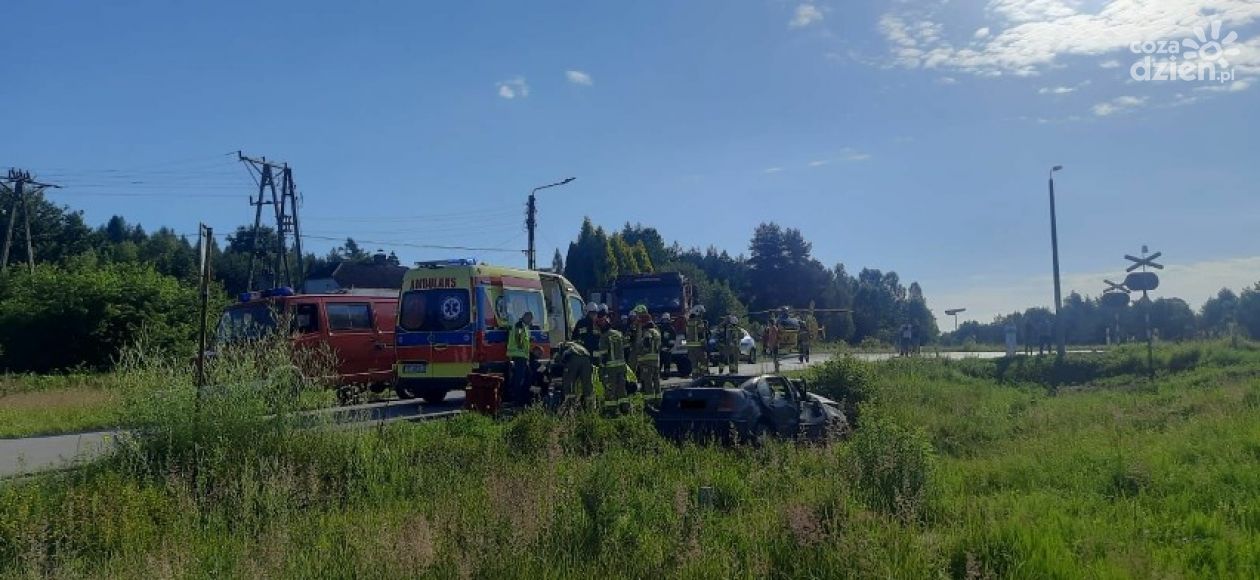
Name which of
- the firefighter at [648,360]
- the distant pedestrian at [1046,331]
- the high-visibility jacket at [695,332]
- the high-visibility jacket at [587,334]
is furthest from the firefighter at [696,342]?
the distant pedestrian at [1046,331]

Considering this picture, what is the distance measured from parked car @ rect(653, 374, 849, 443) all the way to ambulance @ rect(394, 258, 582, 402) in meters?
4.96

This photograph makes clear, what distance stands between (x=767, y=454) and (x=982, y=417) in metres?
7.58

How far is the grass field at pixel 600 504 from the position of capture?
19.0ft

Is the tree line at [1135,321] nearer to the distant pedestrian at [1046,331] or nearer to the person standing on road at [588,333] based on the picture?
the distant pedestrian at [1046,331]

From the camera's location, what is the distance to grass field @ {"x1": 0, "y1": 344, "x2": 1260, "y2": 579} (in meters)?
5.79

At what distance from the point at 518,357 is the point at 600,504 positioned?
28.7 feet

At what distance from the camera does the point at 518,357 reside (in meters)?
15.2

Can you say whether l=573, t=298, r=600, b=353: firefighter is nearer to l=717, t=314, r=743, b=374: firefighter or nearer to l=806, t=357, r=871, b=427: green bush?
l=806, t=357, r=871, b=427: green bush

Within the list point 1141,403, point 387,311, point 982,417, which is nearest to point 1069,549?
point 982,417

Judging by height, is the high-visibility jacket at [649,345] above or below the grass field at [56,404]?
above

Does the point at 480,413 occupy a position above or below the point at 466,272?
below

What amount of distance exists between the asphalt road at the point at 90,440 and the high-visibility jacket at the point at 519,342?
1.48 m

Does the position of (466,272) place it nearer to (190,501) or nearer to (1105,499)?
(190,501)

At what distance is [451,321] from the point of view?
52.4 feet
